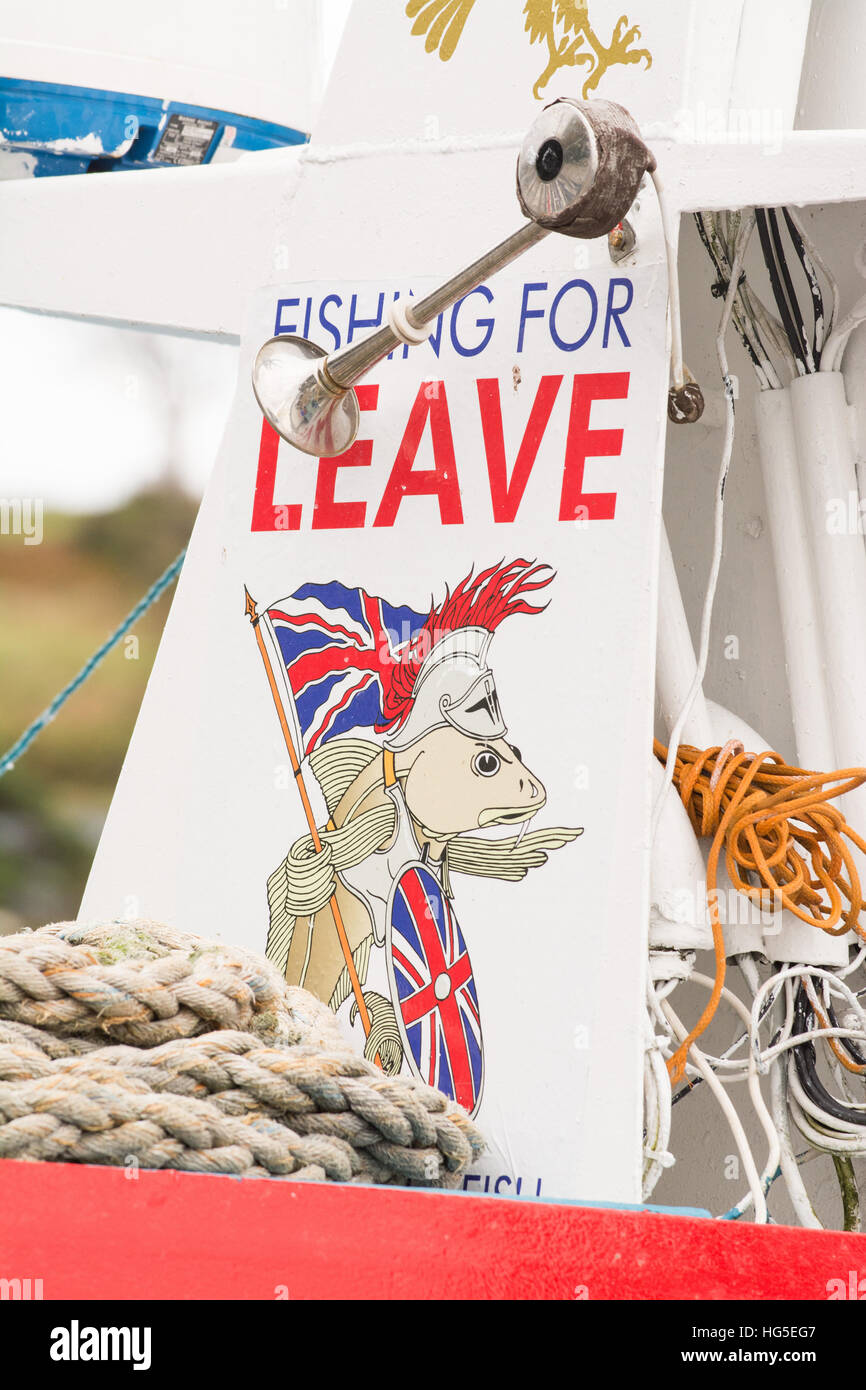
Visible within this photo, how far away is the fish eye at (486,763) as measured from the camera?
1761 millimetres

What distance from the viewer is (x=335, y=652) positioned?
188 cm

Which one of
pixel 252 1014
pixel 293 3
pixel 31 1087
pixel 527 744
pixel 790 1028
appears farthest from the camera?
pixel 293 3

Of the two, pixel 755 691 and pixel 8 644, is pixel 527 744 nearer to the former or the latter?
pixel 755 691

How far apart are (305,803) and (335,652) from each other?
17cm

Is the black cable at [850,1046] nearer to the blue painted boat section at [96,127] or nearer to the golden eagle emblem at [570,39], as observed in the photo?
the golden eagle emblem at [570,39]

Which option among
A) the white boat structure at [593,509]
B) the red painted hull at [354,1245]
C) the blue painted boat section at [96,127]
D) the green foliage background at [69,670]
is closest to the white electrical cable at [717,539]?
the white boat structure at [593,509]

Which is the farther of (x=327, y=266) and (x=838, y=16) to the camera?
(x=838, y=16)

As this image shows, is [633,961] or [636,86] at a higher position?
[636,86]

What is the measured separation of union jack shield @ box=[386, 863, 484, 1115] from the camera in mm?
1713

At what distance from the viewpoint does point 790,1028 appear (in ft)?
6.32

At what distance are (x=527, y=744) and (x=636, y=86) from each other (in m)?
0.73

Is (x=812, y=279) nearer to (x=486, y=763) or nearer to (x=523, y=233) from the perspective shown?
(x=523, y=233)
